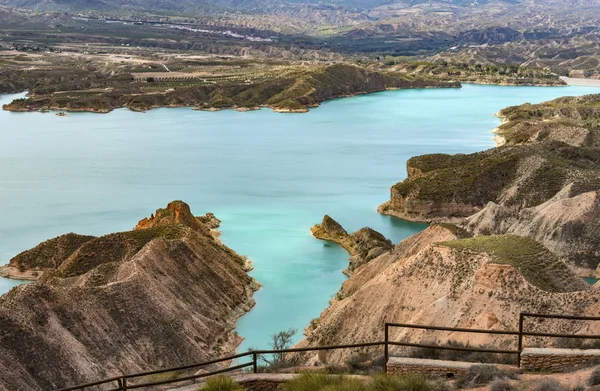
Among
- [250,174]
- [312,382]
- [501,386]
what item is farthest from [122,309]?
[250,174]

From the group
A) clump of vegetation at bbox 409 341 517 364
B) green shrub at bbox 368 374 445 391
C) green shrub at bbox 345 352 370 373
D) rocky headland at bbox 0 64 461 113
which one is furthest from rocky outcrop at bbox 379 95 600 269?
rocky headland at bbox 0 64 461 113

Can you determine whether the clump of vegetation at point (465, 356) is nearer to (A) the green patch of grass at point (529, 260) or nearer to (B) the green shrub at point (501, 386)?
(B) the green shrub at point (501, 386)

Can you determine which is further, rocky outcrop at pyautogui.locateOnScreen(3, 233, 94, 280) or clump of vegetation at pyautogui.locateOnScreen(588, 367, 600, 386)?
rocky outcrop at pyautogui.locateOnScreen(3, 233, 94, 280)

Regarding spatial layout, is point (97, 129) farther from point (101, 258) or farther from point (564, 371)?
point (564, 371)

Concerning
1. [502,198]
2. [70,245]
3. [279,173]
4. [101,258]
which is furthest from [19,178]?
[502,198]

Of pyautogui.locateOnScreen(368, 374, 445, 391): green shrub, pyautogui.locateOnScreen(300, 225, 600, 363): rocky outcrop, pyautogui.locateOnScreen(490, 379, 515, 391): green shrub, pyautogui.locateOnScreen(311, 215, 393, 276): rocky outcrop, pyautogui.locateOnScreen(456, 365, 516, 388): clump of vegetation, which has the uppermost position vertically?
pyautogui.locateOnScreen(368, 374, 445, 391): green shrub

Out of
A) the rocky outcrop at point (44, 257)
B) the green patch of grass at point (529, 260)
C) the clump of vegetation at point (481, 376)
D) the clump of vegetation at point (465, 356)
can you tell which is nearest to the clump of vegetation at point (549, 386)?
the clump of vegetation at point (481, 376)

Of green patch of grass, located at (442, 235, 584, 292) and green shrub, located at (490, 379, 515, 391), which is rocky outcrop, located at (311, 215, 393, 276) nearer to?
green patch of grass, located at (442, 235, 584, 292)
